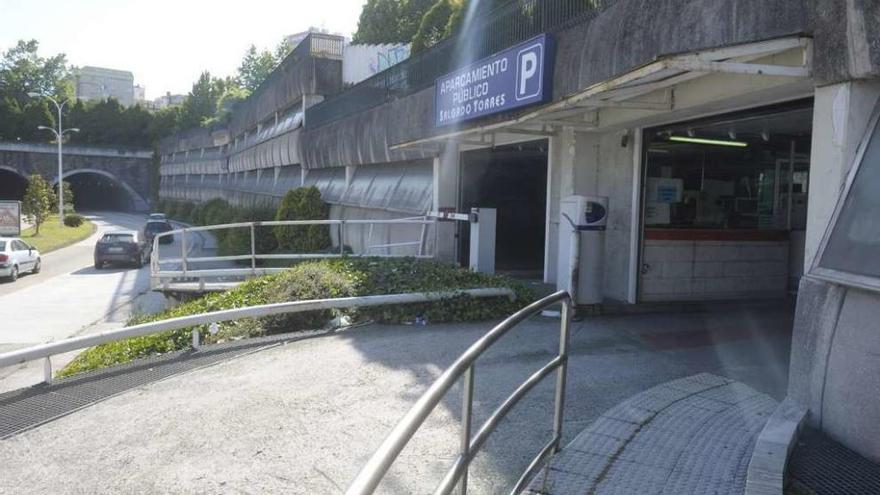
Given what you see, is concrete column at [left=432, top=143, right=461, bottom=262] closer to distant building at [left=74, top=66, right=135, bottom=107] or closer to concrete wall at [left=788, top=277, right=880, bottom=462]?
concrete wall at [left=788, top=277, right=880, bottom=462]

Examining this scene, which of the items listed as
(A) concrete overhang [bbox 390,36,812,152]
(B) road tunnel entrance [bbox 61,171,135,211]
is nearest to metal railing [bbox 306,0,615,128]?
(A) concrete overhang [bbox 390,36,812,152]

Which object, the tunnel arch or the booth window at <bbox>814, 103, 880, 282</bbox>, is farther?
the tunnel arch

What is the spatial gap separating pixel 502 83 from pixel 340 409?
6.21 m

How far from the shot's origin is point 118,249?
2930cm

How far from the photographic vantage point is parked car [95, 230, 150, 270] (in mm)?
29148

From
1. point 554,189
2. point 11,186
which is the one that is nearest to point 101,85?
point 11,186

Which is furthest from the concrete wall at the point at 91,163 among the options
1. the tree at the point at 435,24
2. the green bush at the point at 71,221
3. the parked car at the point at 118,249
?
the tree at the point at 435,24

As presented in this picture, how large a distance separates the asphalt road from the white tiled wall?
816 centimetres

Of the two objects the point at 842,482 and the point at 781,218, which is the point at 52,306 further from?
the point at 842,482

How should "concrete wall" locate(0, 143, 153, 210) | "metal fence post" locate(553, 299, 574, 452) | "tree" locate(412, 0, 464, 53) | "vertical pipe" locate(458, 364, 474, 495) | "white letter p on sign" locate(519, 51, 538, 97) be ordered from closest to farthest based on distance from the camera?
"vertical pipe" locate(458, 364, 474, 495), "metal fence post" locate(553, 299, 574, 452), "white letter p on sign" locate(519, 51, 538, 97), "tree" locate(412, 0, 464, 53), "concrete wall" locate(0, 143, 153, 210)

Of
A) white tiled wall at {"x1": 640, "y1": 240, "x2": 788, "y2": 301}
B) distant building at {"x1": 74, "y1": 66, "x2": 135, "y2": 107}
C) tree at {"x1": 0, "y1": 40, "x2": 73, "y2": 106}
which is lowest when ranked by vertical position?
white tiled wall at {"x1": 640, "y1": 240, "x2": 788, "y2": 301}

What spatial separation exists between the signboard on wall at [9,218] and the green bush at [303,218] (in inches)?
793

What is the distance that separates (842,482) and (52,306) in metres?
20.4

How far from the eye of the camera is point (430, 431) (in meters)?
4.88
